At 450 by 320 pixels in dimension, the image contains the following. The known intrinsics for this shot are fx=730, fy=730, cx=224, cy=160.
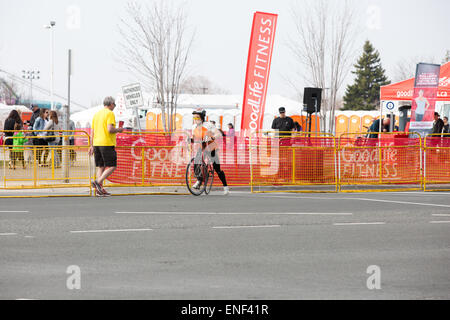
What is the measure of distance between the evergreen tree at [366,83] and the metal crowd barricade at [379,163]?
97.0 metres

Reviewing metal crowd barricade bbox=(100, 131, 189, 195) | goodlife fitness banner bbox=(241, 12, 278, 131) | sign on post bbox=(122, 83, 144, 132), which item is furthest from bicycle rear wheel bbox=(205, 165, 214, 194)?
sign on post bbox=(122, 83, 144, 132)

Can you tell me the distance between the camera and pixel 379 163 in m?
17.9

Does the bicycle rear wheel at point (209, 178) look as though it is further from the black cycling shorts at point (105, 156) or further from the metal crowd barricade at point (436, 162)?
the metal crowd barricade at point (436, 162)

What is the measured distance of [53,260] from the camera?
7.05m

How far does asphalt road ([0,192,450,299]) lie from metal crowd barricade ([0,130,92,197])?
3.06 metres

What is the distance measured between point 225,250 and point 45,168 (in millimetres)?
9610

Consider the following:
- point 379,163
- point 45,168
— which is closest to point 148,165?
point 45,168

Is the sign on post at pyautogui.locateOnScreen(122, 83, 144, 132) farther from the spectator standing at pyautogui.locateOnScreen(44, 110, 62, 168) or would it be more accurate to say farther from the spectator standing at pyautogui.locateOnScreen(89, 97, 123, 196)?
the spectator standing at pyautogui.locateOnScreen(89, 97, 123, 196)

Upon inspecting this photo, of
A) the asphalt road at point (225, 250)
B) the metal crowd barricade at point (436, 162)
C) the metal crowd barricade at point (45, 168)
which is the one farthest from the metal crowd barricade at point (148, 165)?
the metal crowd barricade at point (436, 162)

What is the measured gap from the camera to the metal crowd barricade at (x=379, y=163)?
17.5 m

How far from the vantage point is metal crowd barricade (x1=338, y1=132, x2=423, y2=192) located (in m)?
17.5

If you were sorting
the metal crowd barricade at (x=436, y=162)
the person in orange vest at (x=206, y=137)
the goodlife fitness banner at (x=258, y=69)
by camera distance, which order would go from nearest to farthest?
the person in orange vest at (x=206, y=137), the metal crowd barricade at (x=436, y=162), the goodlife fitness banner at (x=258, y=69)
